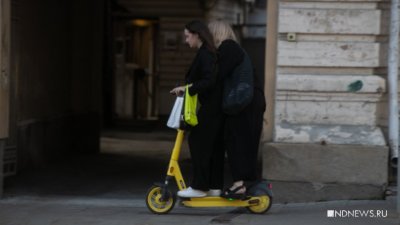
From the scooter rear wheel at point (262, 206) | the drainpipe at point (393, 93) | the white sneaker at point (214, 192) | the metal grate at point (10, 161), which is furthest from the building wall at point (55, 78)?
the drainpipe at point (393, 93)

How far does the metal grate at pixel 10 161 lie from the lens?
887 cm

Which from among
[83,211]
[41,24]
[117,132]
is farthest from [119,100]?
[83,211]

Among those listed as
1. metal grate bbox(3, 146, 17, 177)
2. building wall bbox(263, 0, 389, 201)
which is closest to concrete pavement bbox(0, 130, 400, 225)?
metal grate bbox(3, 146, 17, 177)

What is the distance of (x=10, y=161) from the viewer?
29.7 ft

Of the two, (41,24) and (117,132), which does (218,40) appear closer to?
(41,24)

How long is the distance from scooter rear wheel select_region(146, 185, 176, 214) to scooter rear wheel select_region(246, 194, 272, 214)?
0.71 metres

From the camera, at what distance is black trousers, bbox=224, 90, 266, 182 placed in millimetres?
6586

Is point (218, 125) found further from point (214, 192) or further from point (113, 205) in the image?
point (113, 205)

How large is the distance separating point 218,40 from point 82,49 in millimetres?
6464

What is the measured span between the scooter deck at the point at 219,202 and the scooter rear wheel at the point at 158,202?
0.14 meters

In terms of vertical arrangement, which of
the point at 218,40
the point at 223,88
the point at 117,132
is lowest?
the point at 117,132

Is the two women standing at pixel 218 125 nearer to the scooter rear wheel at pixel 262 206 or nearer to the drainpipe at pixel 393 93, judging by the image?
the scooter rear wheel at pixel 262 206

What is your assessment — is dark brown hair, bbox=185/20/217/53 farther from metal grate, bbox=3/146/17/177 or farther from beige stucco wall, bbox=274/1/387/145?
metal grate, bbox=3/146/17/177

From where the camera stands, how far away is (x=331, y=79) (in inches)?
284
